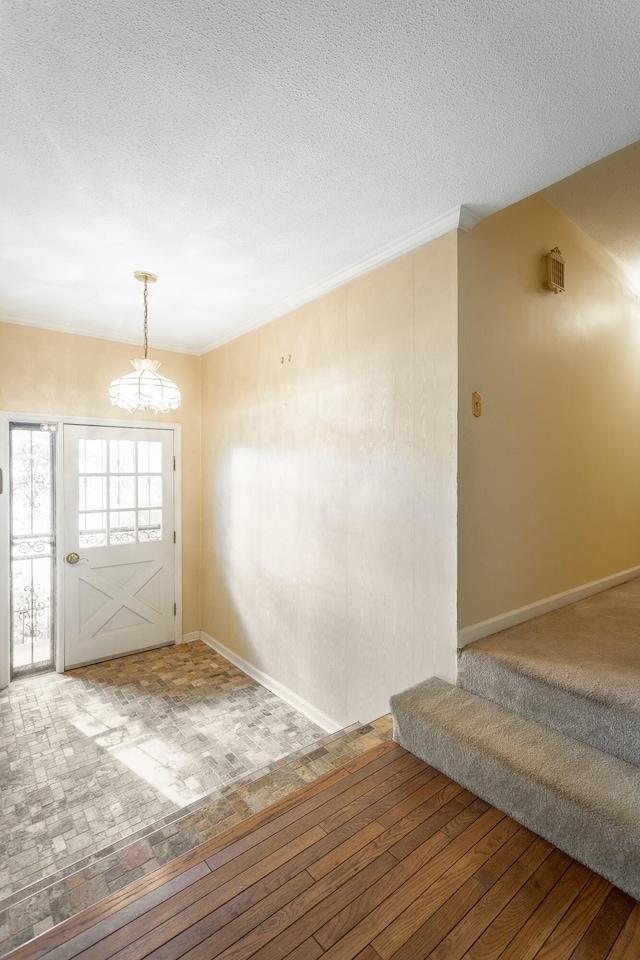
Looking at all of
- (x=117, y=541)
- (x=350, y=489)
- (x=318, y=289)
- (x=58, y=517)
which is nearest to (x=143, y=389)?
(x=318, y=289)

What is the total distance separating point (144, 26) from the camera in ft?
4.18

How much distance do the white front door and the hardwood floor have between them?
9.86 ft

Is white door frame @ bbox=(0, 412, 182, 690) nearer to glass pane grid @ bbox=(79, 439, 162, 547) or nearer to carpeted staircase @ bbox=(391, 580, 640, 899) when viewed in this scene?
glass pane grid @ bbox=(79, 439, 162, 547)

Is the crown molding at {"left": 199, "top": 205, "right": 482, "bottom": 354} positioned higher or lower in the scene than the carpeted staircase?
higher

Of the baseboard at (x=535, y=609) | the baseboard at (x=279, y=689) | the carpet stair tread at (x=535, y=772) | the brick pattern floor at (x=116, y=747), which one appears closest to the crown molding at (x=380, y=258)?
the baseboard at (x=535, y=609)

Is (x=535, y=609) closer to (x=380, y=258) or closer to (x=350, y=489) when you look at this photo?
(x=350, y=489)

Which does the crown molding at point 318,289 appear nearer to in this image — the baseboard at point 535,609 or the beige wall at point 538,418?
the beige wall at point 538,418

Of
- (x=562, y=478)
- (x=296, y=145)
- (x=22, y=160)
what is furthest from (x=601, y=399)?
(x=22, y=160)

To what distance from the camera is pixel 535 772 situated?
65.6 inches

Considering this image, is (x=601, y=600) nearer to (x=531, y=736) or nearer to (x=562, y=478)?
(x=562, y=478)

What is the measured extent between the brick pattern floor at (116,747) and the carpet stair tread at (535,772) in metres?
1.21

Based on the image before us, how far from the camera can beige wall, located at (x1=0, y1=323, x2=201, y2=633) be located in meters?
3.75

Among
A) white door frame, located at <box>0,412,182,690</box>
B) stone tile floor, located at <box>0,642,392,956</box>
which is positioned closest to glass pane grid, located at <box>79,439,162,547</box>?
white door frame, located at <box>0,412,182,690</box>

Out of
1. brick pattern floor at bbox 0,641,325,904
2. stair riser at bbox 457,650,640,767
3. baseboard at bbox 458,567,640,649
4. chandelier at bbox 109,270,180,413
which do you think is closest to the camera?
stair riser at bbox 457,650,640,767
